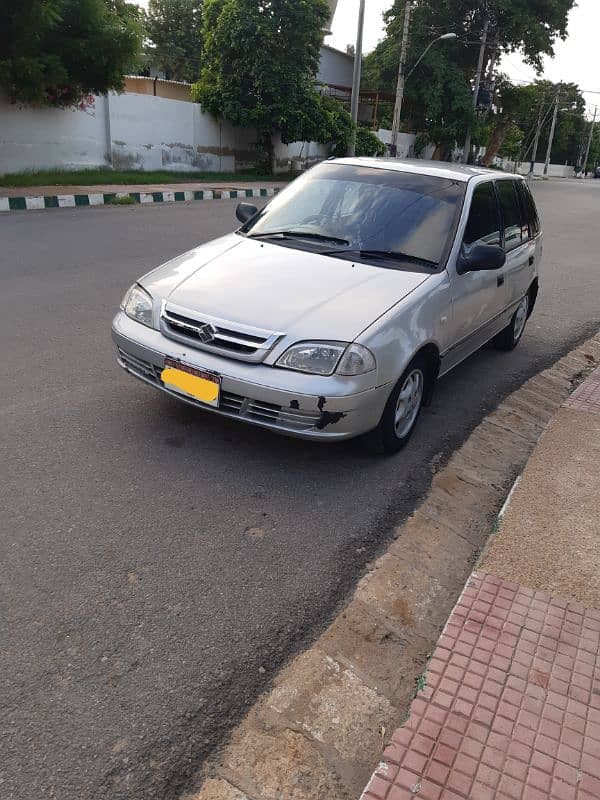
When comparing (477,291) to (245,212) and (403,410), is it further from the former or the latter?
(245,212)

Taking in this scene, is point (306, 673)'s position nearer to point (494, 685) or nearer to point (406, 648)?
point (406, 648)

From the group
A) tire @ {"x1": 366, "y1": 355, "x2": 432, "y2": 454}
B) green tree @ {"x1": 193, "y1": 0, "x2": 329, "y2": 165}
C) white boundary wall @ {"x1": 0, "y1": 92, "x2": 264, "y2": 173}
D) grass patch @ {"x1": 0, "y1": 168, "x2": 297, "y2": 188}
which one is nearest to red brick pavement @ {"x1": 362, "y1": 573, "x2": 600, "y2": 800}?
tire @ {"x1": 366, "y1": 355, "x2": 432, "y2": 454}

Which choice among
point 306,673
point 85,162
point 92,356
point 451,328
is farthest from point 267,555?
point 85,162

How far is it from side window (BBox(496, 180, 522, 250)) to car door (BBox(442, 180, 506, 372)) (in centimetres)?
16

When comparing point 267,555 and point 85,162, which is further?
point 85,162

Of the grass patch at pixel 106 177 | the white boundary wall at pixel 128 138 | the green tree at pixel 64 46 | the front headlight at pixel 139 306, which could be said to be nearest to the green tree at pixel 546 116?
the white boundary wall at pixel 128 138

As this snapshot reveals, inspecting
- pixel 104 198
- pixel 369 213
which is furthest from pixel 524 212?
pixel 104 198

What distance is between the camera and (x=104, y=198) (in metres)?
16.0

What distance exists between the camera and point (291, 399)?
3.60m

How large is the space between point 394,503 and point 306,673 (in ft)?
4.67

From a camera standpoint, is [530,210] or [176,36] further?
[176,36]

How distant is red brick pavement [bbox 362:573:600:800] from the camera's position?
2.14m

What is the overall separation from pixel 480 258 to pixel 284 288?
1416 millimetres

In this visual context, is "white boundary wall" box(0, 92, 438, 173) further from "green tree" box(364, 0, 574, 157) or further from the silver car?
the silver car
